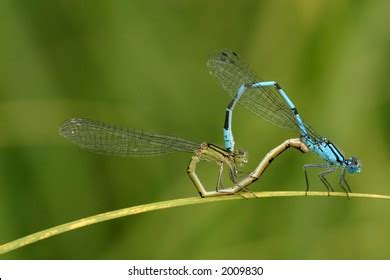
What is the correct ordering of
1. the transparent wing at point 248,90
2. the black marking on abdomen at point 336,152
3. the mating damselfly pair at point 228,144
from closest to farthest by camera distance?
the mating damselfly pair at point 228,144 → the black marking on abdomen at point 336,152 → the transparent wing at point 248,90

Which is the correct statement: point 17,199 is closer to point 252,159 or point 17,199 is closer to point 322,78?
point 252,159

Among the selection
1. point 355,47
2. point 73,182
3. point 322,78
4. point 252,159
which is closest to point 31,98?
point 73,182

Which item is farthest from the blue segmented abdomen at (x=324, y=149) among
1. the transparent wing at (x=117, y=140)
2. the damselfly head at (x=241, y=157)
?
the transparent wing at (x=117, y=140)

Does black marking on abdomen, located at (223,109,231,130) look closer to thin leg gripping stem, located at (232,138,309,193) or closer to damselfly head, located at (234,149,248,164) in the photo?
damselfly head, located at (234,149,248,164)

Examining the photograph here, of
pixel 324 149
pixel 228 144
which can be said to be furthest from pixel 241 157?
pixel 324 149

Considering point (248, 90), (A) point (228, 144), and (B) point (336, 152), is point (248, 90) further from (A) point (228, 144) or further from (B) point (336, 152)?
(B) point (336, 152)

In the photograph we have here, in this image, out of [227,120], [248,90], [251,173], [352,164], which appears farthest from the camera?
[248,90]

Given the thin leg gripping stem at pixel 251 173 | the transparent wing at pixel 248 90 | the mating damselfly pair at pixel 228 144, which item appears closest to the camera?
the thin leg gripping stem at pixel 251 173

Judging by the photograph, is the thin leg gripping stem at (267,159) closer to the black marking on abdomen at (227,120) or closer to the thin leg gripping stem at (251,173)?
the thin leg gripping stem at (251,173)
